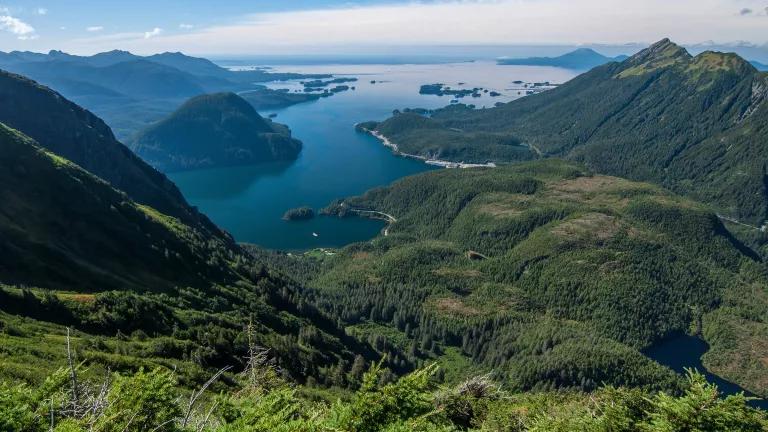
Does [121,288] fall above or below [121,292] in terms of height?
below

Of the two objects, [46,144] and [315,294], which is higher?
[46,144]

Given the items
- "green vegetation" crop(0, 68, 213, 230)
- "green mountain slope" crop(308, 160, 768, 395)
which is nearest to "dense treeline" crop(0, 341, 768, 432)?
"green mountain slope" crop(308, 160, 768, 395)

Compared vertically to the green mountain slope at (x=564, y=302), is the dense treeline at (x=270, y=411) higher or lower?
higher

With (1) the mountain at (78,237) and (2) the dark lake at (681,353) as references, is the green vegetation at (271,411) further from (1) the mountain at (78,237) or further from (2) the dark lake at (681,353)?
(2) the dark lake at (681,353)

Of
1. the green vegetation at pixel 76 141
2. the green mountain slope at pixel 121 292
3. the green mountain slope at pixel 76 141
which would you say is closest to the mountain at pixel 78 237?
the green mountain slope at pixel 121 292

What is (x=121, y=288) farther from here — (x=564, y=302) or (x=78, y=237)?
(x=564, y=302)

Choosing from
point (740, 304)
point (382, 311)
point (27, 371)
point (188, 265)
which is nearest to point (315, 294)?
point (382, 311)

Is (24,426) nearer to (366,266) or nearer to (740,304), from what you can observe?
(366,266)

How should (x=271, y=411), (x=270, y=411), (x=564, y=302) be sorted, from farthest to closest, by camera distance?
(x=564, y=302) < (x=271, y=411) < (x=270, y=411)

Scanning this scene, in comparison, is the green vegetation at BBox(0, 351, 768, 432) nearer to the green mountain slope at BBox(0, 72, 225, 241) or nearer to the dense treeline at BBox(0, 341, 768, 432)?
the dense treeline at BBox(0, 341, 768, 432)

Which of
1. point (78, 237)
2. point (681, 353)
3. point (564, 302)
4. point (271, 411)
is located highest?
point (271, 411)

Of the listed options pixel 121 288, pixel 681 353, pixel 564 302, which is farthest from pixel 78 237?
pixel 681 353
